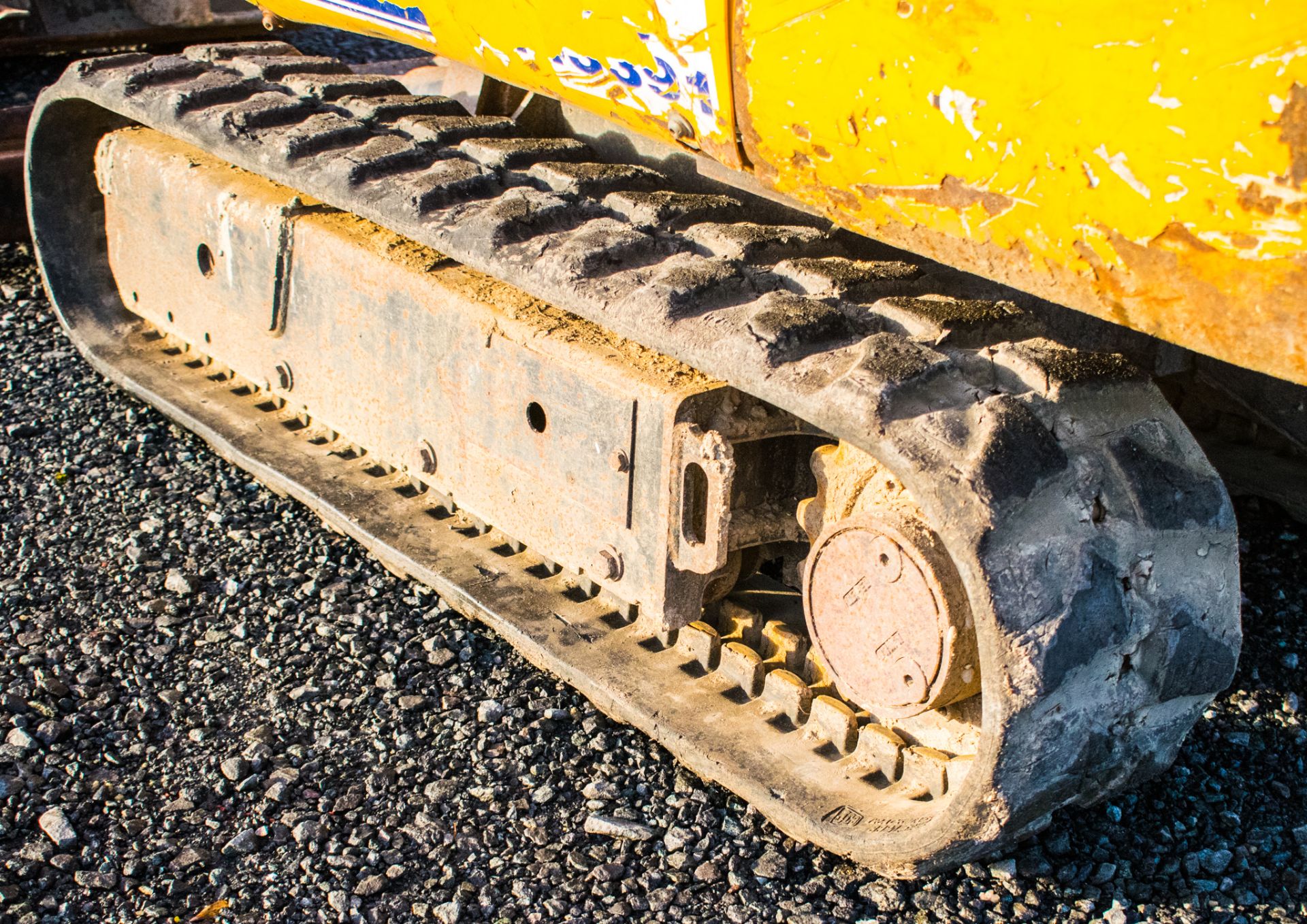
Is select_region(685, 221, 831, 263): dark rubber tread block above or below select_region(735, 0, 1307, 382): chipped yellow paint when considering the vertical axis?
below

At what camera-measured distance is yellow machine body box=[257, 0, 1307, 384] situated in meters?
1.54

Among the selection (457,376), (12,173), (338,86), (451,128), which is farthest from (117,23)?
(457,376)

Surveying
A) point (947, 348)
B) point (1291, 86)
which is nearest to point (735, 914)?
point (947, 348)

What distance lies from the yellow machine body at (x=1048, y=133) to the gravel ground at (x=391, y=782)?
1021mm

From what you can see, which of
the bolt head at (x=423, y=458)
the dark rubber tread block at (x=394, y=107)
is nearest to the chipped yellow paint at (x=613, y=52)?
the dark rubber tread block at (x=394, y=107)

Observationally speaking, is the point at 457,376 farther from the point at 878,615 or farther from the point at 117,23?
the point at 117,23

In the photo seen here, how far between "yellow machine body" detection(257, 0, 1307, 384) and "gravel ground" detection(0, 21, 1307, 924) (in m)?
1.02

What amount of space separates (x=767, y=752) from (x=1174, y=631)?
71cm

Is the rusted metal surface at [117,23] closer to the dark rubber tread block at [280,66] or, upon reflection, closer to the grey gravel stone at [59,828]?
the dark rubber tread block at [280,66]

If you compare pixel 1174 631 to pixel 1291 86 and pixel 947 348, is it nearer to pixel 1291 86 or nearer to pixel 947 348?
pixel 947 348

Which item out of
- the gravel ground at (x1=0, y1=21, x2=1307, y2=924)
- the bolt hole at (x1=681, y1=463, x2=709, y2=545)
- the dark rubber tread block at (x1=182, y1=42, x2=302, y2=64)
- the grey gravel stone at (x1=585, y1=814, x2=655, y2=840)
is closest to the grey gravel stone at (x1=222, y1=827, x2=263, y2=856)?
the gravel ground at (x1=0, y1=21, x2=1307, y2=924)

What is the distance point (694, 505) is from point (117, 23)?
416 cm

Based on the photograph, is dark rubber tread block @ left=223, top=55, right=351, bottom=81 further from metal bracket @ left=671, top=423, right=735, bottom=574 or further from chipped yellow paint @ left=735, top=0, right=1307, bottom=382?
chipped yellow paint @ left=735, top=0, right=1307, bottom=382

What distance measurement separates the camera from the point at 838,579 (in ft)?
7.11
